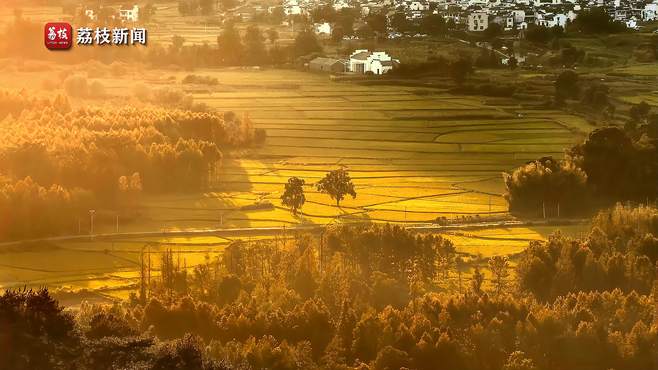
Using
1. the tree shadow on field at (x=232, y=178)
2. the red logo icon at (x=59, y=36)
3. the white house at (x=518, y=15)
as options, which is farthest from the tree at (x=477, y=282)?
the white house at (x=518, y=15)

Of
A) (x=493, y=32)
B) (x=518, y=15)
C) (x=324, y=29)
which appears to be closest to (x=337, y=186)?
(x=324, y=29)

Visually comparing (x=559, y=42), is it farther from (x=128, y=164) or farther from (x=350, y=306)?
(x=350, y=306)

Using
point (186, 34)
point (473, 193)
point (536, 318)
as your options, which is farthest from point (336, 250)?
point (186, 34)

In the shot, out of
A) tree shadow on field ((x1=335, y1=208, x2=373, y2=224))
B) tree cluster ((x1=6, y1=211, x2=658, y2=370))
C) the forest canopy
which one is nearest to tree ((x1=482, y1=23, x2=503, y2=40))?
the forest canopy

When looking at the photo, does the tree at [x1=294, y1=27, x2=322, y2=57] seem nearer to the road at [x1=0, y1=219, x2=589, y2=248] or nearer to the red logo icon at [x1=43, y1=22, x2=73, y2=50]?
the road at [x1=0, y1=219, x2=589, y2=248]

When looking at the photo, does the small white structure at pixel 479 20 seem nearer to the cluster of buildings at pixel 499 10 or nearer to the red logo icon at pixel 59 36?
the cluster of buildings at pixel 499 10

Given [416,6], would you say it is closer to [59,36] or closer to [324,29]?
[324,29]
